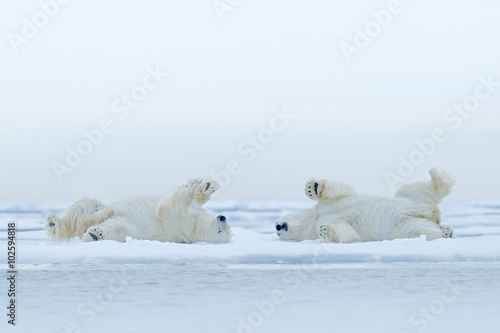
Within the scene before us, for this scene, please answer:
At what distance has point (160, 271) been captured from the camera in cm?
641

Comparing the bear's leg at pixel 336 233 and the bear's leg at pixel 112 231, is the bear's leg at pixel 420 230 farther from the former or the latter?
the bear's leg at pixel 112 231

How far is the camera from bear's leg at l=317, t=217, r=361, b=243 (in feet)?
27.7

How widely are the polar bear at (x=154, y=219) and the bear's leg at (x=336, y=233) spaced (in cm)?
112

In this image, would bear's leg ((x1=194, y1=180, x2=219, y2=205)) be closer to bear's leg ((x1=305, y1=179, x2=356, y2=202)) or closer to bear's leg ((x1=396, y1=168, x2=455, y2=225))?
bear's leg ((x1=305, y1=179, x2=356, y2=202))

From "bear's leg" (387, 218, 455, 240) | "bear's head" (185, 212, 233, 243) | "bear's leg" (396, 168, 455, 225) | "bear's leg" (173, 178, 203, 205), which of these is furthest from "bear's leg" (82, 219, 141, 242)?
"bear's leg" (396, 168, 455, 225)

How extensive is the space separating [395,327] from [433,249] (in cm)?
353

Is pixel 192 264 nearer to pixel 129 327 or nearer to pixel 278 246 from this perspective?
pixel 278 246

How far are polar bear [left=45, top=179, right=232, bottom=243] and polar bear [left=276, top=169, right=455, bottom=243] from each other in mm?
954

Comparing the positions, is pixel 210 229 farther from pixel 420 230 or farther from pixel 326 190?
pixel 420 230

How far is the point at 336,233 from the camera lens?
8.48 m

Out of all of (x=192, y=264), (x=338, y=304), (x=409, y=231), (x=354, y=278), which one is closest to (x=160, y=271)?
(x=192, y=264)

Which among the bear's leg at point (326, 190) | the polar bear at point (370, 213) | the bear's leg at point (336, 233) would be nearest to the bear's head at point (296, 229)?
the polar bear at point (370, 213)

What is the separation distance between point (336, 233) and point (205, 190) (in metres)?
1.60

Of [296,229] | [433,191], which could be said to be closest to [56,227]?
[296,229]
